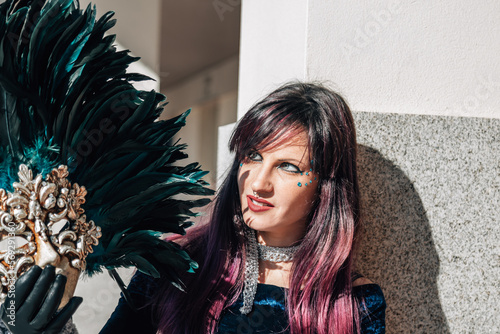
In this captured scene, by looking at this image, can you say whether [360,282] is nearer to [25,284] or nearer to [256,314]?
[256,314]

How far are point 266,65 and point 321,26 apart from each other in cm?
34

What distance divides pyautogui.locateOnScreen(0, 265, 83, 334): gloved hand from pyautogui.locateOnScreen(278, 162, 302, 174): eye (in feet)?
2.23

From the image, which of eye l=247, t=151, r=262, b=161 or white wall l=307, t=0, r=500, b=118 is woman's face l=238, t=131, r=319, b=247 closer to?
eye l=247, t=151, r=262, b=161

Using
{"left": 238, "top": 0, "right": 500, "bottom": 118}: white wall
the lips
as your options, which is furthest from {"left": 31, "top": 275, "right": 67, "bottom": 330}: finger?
{"left": 238, "top": 0, "right": 500, "bottom": 118}: white wall

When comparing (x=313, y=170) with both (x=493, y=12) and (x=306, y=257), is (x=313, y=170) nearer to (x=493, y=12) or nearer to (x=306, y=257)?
(x=306, y=257)

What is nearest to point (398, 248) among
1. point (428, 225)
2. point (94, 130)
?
point (428, 225)

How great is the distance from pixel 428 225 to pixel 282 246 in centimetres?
58

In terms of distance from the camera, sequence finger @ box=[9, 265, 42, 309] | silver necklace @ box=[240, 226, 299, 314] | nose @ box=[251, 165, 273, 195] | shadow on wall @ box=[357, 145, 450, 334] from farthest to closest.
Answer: shadow on wall @ box=[357, 145, 450, 334] < silver necklace @ box=[240, 226, 299, 314] < nose @ box=[251, 165, 273, 195] < finger @ box=[9, 265, 42, 309]

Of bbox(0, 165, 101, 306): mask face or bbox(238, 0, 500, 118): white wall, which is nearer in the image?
bbox(0, 165, 101, 306): mask face

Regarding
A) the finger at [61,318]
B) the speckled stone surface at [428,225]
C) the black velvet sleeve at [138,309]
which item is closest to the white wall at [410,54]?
the speckled stone surface at [428,225]

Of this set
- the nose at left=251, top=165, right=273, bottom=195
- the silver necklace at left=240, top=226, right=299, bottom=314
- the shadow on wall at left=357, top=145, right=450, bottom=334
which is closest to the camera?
the nose at left=251, top=165, right=273, bottom=195

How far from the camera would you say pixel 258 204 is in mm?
1495

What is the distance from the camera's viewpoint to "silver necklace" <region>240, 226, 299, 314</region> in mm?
1573

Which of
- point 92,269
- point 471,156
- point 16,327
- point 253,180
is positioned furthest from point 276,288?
point 471,156
